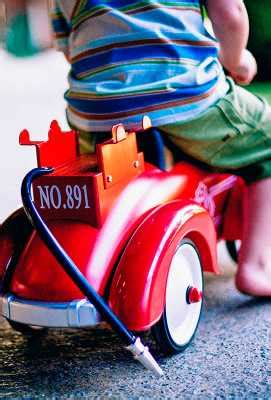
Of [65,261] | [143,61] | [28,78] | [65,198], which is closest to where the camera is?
[65,261]

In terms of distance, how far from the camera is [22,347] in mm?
1166

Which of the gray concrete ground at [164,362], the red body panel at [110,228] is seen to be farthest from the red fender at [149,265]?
the gray concrete ground at [164,362]

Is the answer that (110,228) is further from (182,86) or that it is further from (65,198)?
(182,86)

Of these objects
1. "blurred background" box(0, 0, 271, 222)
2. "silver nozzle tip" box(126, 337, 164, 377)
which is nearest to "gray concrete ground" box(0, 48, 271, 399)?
"silver nozzle tip" box(126, 337, 164, 377)

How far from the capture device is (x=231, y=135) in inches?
48.5

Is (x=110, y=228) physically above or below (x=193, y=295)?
above

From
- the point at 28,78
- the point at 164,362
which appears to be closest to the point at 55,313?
the point at 164,362

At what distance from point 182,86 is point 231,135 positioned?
0.42 ft

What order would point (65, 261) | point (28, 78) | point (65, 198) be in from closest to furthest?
1. point (65, 261)
2. point (65, 198)
3. point (28, 78)

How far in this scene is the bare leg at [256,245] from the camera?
1.23 meters

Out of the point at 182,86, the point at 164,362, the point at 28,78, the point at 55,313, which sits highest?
the point at 182,86

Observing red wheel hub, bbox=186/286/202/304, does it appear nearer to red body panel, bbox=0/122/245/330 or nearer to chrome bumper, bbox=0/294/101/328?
red body panel, bbox=0/122/245/330

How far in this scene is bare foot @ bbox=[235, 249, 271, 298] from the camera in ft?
4.03

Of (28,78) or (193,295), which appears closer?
(193,295)
